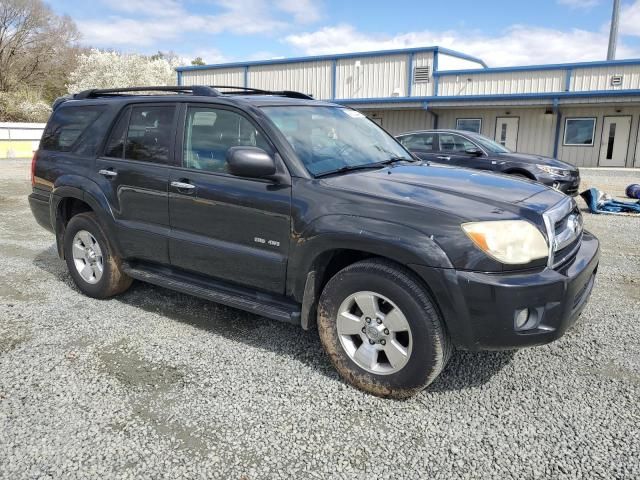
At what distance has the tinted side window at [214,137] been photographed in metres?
3.80

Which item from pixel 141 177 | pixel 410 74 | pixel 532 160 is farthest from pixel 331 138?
pixel 410 74

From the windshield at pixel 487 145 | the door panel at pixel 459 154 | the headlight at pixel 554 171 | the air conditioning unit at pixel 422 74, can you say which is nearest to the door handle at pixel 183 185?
the door panel at pixel 459 154

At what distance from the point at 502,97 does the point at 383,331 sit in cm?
2152

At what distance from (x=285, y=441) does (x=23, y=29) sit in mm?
51872

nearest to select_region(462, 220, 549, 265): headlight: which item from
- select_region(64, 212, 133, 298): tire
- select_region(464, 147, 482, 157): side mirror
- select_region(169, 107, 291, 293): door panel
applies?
select_region(169, 107, 291, 293): door panel

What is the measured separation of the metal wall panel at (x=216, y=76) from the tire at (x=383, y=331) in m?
28.7

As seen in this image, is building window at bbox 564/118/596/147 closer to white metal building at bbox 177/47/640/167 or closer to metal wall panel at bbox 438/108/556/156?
white metal building at bbox 177/47/640/167

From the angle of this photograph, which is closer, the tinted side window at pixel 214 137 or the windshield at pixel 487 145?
the tinted side window at pixel 214 137

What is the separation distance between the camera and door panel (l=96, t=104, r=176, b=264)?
165 inches

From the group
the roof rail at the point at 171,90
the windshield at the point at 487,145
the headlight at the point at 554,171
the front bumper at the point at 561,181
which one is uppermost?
the roof rail at the point at 171,90

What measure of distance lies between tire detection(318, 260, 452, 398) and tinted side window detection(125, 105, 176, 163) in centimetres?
189

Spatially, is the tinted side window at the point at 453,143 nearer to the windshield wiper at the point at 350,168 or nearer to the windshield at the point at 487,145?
the windshield at the point at 487,145

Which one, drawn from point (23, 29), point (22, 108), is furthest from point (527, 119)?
point (23, 29)

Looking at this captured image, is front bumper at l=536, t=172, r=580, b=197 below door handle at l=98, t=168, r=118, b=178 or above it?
below
